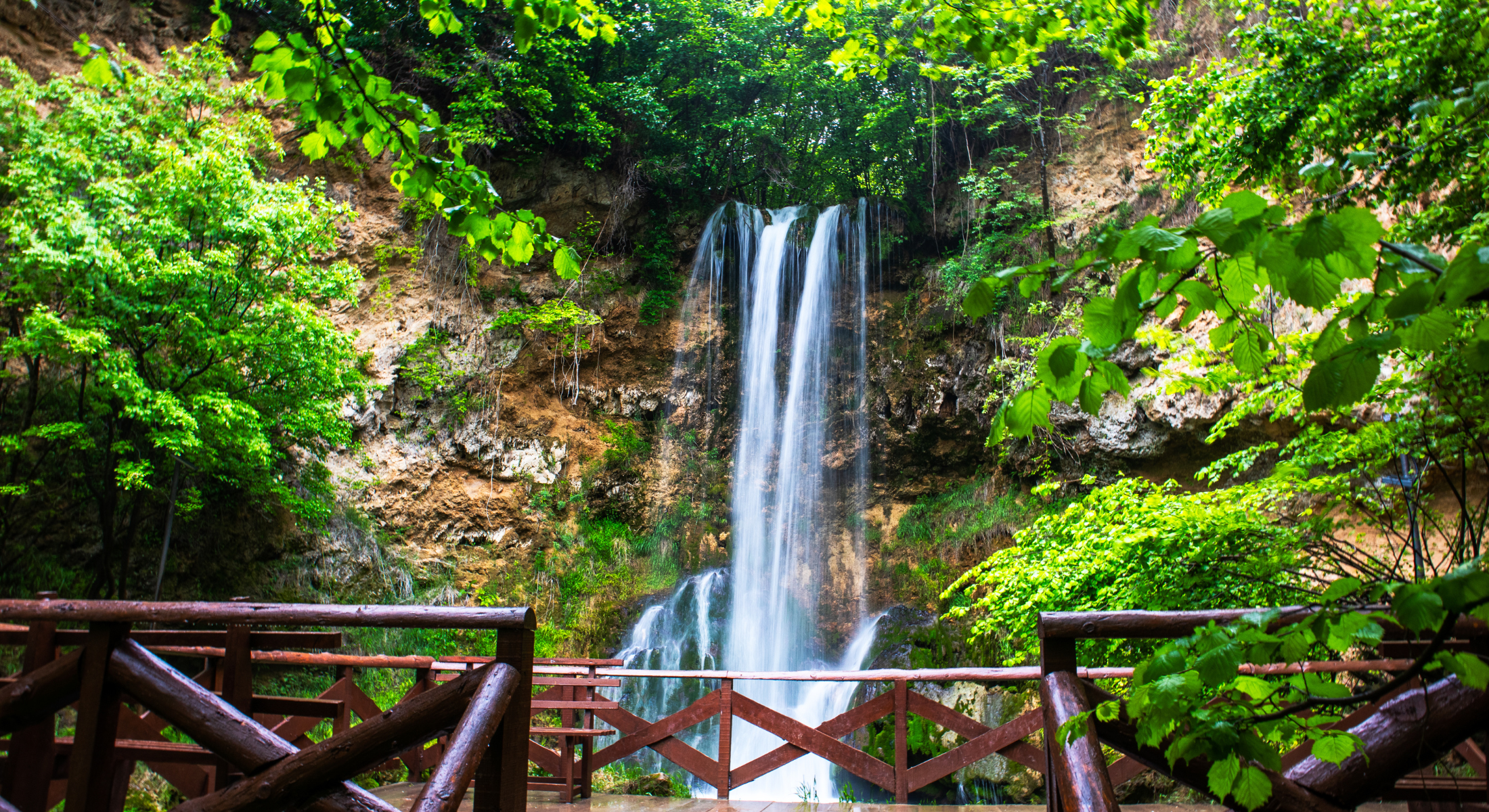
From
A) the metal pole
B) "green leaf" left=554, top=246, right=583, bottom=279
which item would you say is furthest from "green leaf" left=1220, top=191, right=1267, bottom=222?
the metal pole

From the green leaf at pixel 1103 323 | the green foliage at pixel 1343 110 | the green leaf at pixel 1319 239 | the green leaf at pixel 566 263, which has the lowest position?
the green leaf at pixel 1103 323

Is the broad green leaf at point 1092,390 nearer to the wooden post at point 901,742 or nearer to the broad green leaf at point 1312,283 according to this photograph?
the broad green leaf at point 1312,283

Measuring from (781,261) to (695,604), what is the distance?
268 inches

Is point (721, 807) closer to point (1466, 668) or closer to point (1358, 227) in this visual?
point (1466, 668)

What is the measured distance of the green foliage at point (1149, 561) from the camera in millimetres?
5250

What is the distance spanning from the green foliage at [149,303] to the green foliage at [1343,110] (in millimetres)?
10019

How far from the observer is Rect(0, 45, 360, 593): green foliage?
28.6 ft

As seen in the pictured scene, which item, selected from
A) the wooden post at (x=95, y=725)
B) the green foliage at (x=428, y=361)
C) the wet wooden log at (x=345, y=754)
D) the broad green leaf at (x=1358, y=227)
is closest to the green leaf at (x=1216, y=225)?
the broad green leaf at (x=1358, y=227)

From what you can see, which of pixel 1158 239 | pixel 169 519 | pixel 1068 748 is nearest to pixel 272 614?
pixel 1068 748

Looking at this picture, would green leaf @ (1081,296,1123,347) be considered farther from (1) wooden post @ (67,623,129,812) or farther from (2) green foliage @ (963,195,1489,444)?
(1) wooden post @ (67,623,129,812)

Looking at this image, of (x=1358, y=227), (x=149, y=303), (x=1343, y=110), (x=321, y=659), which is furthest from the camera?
(x=149, y=303)

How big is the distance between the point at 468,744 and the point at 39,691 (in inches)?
54.6

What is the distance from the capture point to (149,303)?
29.8 ft

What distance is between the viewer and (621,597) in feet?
44.8
